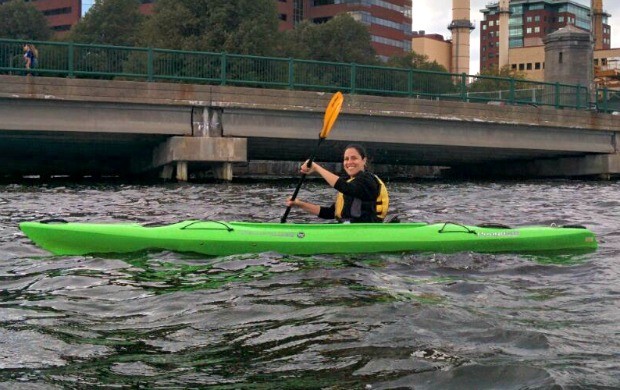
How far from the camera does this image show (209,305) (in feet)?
19.4

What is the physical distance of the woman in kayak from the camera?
879cm

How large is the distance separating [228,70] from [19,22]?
47018mm

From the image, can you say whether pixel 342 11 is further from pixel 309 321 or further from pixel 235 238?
pixel 309 321

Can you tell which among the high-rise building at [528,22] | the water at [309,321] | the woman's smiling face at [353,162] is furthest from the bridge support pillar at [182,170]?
the high-rise building at [528,22]

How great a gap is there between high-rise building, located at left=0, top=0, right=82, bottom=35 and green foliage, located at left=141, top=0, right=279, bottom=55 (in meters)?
49.3

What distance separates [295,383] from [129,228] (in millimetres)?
5148

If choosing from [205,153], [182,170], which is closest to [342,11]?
[205,153]

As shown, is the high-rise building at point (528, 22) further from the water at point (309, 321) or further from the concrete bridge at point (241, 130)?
the water at point (309, 321)

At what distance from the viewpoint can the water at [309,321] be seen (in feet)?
13.7

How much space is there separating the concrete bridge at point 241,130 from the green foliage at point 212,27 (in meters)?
15.6

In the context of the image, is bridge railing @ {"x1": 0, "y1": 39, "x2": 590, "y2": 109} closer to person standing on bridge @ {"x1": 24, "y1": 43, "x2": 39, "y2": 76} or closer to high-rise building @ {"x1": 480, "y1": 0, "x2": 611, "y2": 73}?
person standing on bridge @ {"x1": 24, "y1": 43, "x2": 39, "y2": 76}

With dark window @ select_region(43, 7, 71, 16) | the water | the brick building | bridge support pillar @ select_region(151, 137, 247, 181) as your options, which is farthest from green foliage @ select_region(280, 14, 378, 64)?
the water

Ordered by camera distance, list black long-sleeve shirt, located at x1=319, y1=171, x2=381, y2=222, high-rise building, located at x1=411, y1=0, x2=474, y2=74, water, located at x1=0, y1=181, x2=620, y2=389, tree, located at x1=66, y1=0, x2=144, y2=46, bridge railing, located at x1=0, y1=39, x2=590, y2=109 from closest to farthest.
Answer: water, located at x1=0, y1=181, x2=620, y2=389 → black long-sleeve shirt, located at x1=319, y1=171, x2=381, y2=222 → bridge railing, located at x1=0, y1=39, x2=590, y2=109 → tree, located at x1=66, y1=0, x2=144, y2=46 → high-rise building, located at x1=411, y1=0, x2=474, y2=74

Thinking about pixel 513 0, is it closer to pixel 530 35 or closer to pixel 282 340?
pixel 530 35
